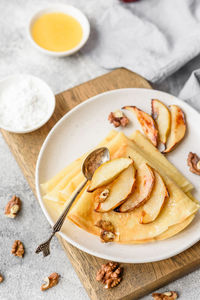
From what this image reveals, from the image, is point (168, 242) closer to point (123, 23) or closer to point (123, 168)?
point (123, 168)

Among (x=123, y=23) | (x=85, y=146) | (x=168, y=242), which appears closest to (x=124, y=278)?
(x=168, y=242)

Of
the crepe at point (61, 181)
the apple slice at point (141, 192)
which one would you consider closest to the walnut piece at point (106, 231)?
the apple slice at point (141, 192)

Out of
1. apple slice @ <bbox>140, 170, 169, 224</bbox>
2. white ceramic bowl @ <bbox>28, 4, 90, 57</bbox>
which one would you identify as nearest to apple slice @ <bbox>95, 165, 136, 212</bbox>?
apple slice @ <bbox>140, 170, 169, 224</bbox>

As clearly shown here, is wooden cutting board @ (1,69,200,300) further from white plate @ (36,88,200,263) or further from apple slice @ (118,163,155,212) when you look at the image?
apple slice @ (118,163,155,212)

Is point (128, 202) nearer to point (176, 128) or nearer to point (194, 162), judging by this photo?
point (194, 162)

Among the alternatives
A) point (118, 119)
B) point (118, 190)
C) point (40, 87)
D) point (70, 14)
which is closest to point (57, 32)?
point (70, 14)

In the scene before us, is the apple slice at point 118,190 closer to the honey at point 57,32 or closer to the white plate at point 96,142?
the white plate at point 96,142
